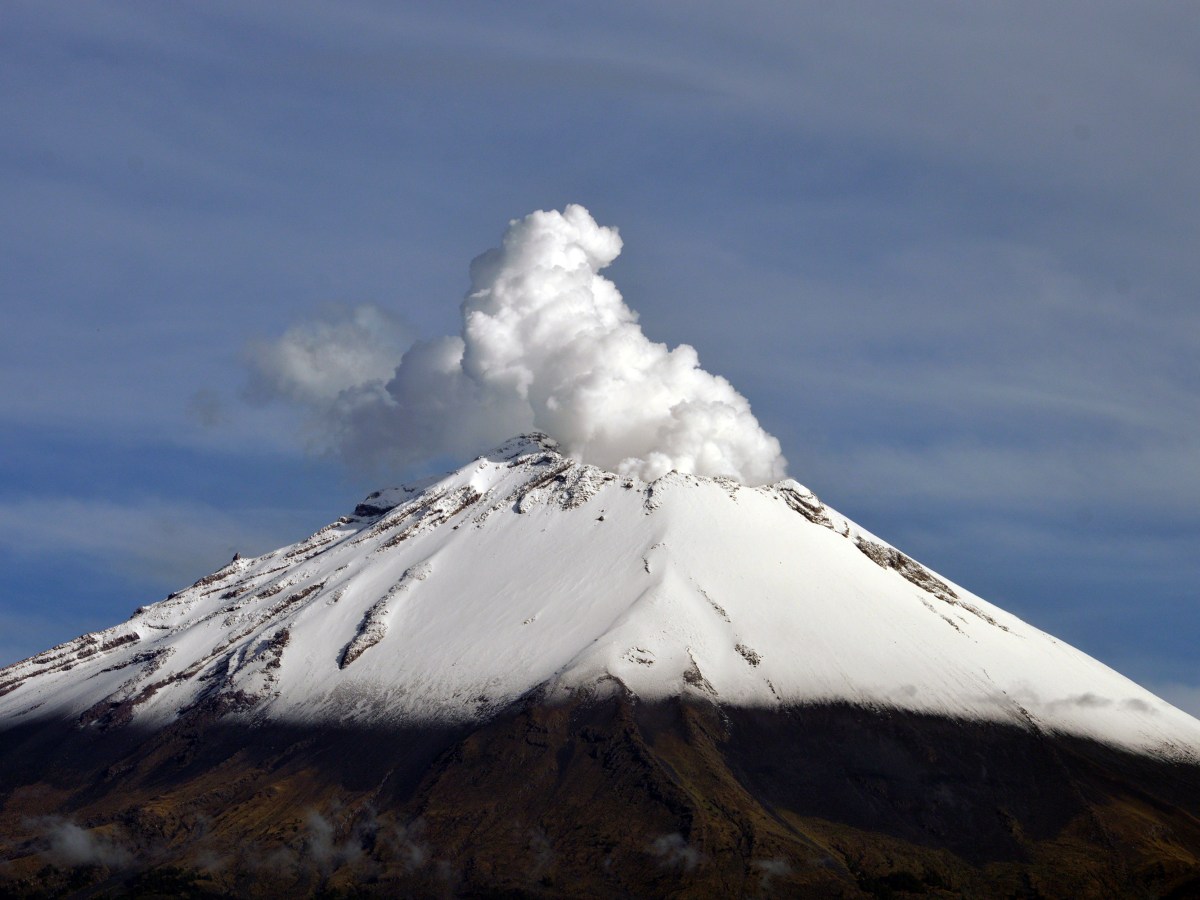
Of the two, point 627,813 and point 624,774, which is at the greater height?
point 624,774

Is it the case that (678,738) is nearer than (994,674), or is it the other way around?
(678,738)

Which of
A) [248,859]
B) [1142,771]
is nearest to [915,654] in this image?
[1142,771]

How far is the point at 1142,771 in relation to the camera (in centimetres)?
18438

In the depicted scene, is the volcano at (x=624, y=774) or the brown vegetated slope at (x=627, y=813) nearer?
the brown vegetated slope at (x=627, y=813)

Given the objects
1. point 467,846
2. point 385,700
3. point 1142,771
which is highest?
point 385,700

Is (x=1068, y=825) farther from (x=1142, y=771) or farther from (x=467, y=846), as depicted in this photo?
(x=467, y=846)

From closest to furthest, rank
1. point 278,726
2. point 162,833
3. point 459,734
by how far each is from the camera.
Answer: point 162,833 → point 459,734 → point 278,726

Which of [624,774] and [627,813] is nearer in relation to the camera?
[627,813]

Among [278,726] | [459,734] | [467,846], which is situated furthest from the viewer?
[278,726]

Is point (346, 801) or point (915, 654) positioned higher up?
point (915, 654)

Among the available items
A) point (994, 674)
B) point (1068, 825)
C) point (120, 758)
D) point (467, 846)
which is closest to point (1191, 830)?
point (1068, 825)

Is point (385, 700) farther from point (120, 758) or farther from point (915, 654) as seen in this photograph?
point (915, 654)

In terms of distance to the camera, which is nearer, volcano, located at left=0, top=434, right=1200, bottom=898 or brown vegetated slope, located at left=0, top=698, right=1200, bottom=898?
brown vegetated slope, located at left=0, top=698, right=1200, bottom=898

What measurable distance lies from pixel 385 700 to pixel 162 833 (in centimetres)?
3046
